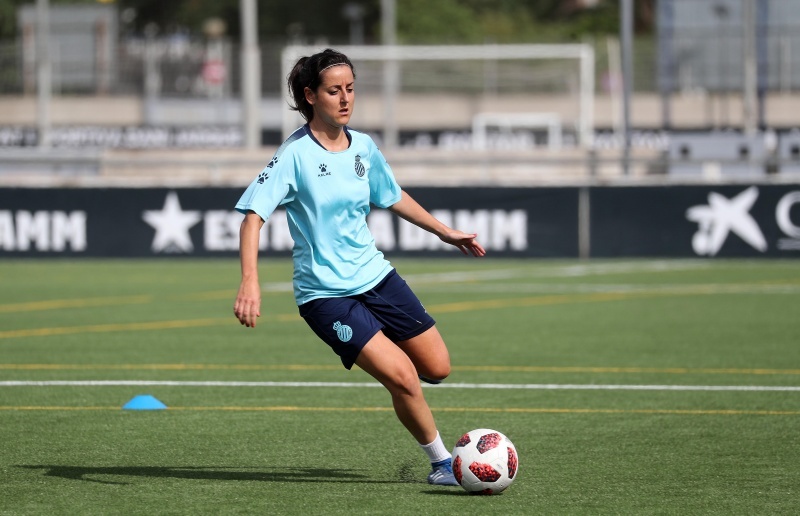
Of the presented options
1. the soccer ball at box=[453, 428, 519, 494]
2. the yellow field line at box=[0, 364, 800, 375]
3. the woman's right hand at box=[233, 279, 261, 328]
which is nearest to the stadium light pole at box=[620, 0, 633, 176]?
the yellow field line at box=[0, 364, 800, 375]

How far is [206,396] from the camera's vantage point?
34.3 feet

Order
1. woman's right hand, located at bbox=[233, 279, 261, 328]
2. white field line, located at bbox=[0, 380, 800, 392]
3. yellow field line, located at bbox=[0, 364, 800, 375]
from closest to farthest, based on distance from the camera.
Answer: woman's right hand, located at bbox=[233, 279, 261, 328], white field line, located at bbox=[0, 380, 800, 392], yellow field line, located at bbox=[0, 364, 800, 375]

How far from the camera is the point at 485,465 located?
7.05 meters

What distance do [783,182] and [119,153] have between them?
59.0 ft

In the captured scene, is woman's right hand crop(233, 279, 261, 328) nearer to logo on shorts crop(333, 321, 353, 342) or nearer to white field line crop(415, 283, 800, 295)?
logo on shorts crop(333, 321, 353, 342)

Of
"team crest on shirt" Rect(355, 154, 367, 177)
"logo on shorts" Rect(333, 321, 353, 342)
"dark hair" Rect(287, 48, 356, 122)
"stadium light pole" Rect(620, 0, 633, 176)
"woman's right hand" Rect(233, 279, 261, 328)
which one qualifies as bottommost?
"logo on shorts" Rect(333, 321, 353, 342)

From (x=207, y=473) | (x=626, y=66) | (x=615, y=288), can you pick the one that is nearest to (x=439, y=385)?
(x=207, y=473)

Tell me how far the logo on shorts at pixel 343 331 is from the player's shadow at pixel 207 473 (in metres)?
0.84

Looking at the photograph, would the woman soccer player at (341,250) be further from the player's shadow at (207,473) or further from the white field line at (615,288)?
the white field line at (615,288)

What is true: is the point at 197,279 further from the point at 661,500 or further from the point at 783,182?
the point at 661,500

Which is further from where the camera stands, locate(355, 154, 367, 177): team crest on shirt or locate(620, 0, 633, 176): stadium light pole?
locate(620, 0, 633, 176): stadium light pole

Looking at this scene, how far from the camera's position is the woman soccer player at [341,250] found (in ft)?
23.0

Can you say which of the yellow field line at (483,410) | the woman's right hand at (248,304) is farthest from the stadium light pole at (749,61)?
the woman's right hand at (248,304)

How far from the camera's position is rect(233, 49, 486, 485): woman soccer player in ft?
23.0
